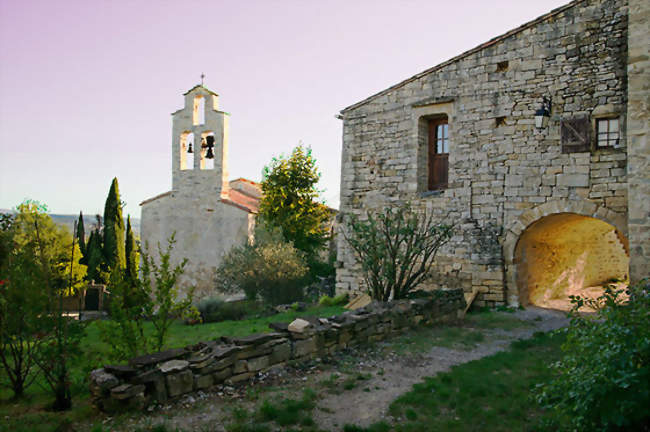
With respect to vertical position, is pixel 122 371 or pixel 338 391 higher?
pixel 122 371

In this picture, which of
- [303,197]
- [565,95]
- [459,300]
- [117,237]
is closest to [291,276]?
[303,197]

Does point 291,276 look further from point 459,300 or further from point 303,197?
point 459,300

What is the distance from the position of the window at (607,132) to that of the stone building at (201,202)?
11.9m

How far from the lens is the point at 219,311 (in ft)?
42.5

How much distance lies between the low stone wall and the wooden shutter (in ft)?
16.4

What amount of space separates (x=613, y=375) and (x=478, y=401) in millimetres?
2304

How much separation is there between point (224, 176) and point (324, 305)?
782 cm

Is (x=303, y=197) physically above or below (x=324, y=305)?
above

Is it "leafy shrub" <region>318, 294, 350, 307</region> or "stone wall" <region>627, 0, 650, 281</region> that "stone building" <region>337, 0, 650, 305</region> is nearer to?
"stone wall" <region>627, 0, 650, 281</region>

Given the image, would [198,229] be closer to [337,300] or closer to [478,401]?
[337,300]

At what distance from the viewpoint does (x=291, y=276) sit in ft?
49.3

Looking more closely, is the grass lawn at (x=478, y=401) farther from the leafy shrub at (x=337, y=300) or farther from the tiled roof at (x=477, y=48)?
the tiled roof at (x=477, y=48)

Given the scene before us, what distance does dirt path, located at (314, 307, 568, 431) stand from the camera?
14.8 ft

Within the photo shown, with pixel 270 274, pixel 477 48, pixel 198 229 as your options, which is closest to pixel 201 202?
pixel 198 229
